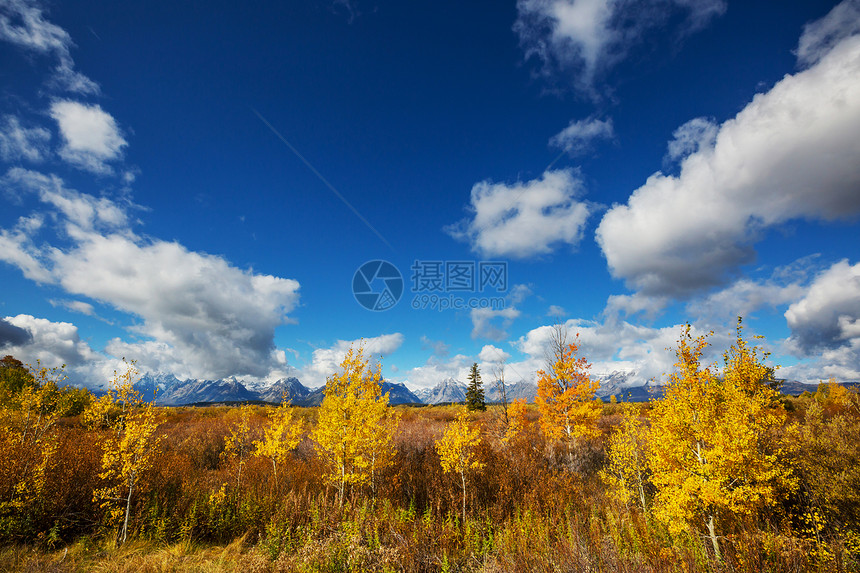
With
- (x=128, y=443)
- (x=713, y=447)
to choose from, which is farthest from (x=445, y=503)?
(x=128, y=443)

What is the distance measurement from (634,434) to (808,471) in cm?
483

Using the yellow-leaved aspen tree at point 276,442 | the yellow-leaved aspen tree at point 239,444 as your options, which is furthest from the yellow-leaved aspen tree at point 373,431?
the yellow-leaved aspen tree at point 239,444

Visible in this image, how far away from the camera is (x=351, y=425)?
343 inches

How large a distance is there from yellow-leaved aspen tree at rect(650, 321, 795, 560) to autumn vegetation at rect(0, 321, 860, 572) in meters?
0.04

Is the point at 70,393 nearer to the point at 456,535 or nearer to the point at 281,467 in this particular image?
the point at 281,467

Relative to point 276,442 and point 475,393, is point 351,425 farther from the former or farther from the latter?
point 475,393

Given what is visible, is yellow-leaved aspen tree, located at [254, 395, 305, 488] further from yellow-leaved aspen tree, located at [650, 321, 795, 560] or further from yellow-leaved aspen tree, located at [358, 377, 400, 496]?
yellow-leaved aspen tree, located at [650, 321, 795, 560]

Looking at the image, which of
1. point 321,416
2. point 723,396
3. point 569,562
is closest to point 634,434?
point 723,396

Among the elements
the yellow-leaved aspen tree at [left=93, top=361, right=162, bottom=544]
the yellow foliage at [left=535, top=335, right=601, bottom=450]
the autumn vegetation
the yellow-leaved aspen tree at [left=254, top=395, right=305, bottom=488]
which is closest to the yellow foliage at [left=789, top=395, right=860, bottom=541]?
the autumn vegetation

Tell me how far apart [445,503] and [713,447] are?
6.80 metres

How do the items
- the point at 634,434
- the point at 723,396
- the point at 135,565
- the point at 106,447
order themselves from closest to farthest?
the point at 135,565
the point at 106,447
the point at 723,396
the point at 634,434

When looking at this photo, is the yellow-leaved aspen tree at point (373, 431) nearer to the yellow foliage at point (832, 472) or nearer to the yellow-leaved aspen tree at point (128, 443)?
the yellow-leaved aspen tree at point (128, 443)

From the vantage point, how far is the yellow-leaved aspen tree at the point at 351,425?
845 cm

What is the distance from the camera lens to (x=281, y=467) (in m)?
11.6
